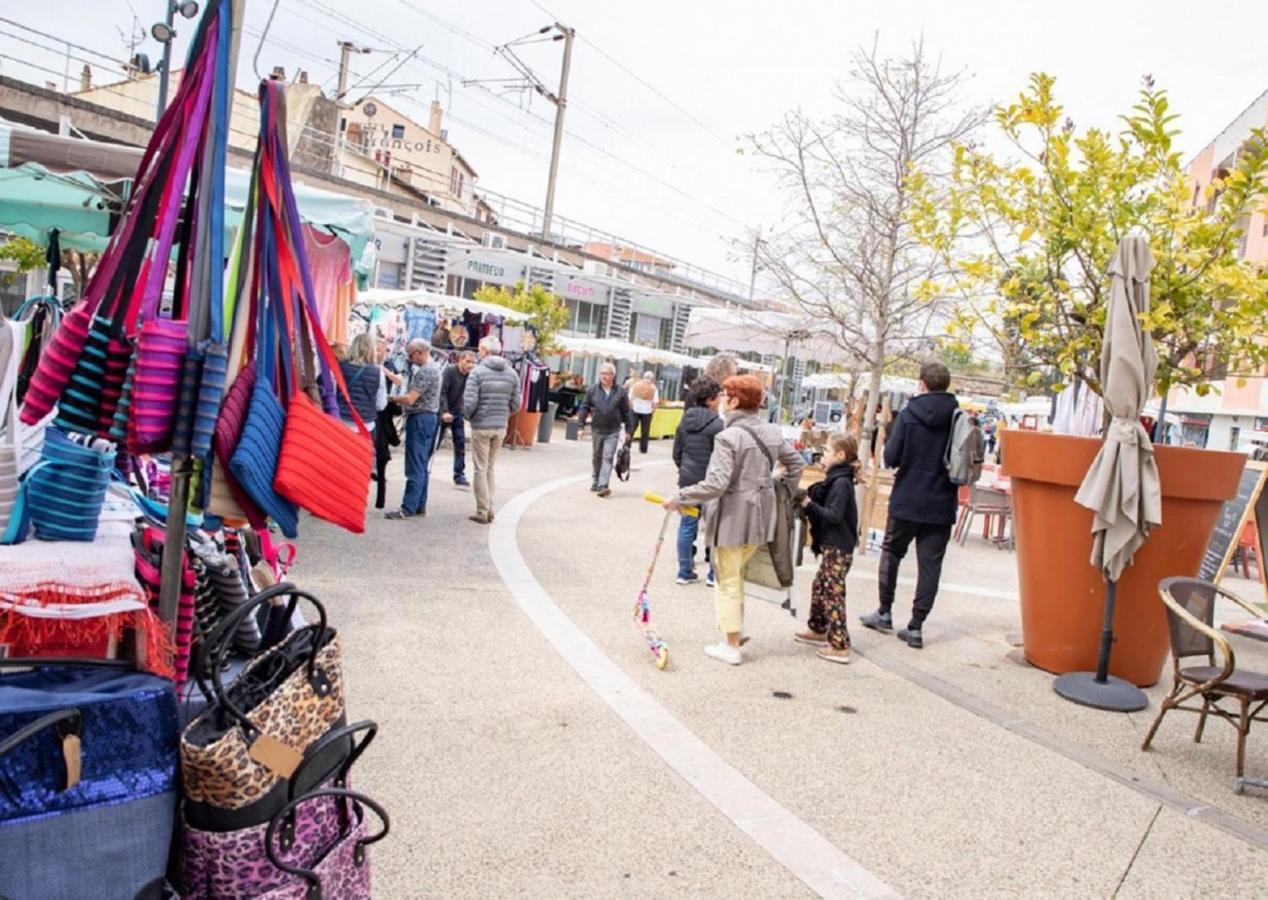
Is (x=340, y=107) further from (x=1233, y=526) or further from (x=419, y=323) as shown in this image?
(x=1233, y=526)

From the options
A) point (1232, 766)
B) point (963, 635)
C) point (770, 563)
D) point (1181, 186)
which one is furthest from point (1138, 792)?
point (1181, 186)

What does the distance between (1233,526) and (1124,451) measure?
3847 mm

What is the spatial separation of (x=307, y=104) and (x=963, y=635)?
11.0 meters

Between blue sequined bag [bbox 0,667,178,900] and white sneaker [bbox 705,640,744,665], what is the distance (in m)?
4.32

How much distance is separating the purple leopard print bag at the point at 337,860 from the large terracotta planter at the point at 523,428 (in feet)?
54.7

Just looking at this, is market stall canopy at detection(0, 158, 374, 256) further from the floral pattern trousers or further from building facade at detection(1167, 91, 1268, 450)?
building facade at detection(1167, 91, 1268, 450)

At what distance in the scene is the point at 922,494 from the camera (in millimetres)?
6953

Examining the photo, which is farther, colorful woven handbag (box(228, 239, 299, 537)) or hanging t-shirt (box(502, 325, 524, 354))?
hanging t-shirt (box(502, 325, 524, 354))

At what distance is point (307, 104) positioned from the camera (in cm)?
1380

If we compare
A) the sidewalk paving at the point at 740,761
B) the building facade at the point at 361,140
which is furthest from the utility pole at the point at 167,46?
the sidewalk paving at the point at 740,761

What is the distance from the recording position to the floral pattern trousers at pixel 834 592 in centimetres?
642

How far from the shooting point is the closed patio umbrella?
227 inches

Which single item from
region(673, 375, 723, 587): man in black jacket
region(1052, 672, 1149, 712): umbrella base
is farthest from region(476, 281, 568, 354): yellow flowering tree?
region(1052, 672, 1149, 712): umbrella base

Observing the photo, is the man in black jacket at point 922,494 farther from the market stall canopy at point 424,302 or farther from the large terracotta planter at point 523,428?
the large terracotta planter at point 523,428
